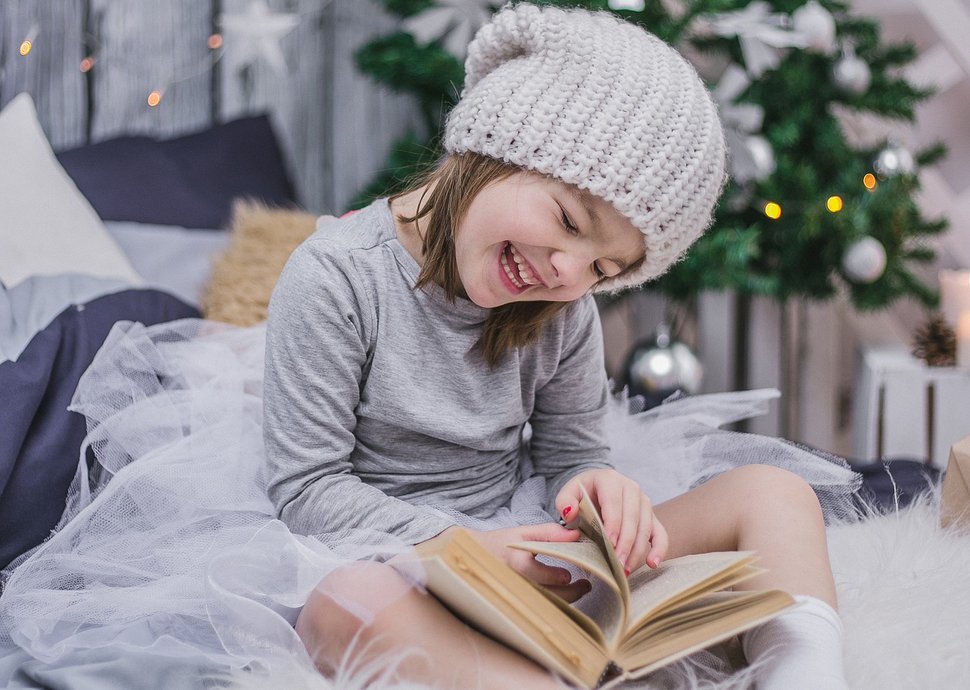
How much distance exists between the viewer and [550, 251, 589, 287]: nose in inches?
27.3

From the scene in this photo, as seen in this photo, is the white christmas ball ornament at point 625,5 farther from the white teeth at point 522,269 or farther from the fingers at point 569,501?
the fingers at point 569,501

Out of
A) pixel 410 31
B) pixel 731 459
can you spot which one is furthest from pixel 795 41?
pixel 731 459

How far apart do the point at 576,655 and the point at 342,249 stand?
418mm

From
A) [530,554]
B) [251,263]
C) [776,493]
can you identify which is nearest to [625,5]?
[251,263]

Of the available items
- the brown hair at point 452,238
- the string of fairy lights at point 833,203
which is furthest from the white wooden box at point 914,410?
the brown hair at point 452,238

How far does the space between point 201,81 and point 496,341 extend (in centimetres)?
108

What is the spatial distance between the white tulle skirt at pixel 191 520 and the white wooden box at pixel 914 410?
69 centimetres

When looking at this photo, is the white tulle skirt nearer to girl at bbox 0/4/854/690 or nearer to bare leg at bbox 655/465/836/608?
girl at bbox 0/4/854/690

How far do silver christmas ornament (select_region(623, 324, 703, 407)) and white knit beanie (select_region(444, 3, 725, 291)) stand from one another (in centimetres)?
90

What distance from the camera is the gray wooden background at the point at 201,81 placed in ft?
4.69

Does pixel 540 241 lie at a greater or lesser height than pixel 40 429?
greater

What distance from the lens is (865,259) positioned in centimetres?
149

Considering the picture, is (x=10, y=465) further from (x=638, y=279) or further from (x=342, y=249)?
(x=638, y=279)

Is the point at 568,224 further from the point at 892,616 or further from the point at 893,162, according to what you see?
the point at 893,162
